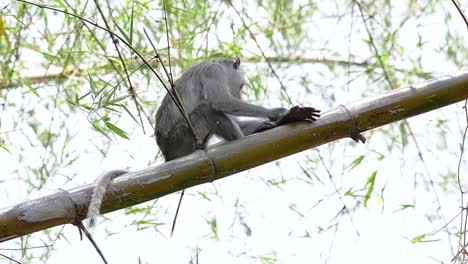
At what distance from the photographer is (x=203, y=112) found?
520cm

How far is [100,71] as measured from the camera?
6.37m

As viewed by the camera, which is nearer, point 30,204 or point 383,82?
point 30,204

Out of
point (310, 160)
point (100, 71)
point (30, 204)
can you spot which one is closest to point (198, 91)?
point (310, 160)

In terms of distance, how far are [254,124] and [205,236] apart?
985mm

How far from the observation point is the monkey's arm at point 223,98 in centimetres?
489

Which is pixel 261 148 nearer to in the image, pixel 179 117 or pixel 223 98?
pixel 223 98

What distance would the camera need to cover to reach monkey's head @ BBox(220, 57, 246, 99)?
222 inches

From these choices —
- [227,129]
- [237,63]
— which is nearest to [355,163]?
[227,129]

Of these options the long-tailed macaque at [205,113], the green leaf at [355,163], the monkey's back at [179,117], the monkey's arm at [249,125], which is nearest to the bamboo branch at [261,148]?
the long-tailed macaque at [205,113]

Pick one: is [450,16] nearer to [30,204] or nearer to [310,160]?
[310,160]

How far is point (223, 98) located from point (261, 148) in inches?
68.9

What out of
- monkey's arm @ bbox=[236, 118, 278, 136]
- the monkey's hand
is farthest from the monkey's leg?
the monkey's hand

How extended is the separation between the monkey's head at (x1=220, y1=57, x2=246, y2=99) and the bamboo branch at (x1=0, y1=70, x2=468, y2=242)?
203cm

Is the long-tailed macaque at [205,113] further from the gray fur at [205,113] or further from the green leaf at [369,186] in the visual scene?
the green leaf at [369,186]
